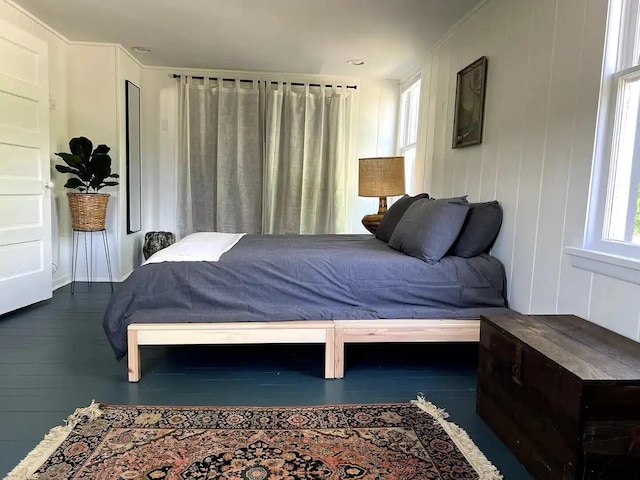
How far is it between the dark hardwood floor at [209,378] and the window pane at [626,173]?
3.26 ft

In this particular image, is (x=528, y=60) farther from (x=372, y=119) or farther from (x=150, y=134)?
(x=150, y=134)

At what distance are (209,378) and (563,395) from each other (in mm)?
1648

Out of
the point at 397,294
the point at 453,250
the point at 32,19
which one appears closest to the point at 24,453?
the point at 397,294

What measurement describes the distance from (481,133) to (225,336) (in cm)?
211

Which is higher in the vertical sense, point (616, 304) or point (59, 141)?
point (59, 141)

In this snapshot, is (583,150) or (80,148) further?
(80,148)

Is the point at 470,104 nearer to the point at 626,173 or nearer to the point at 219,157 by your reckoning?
the point at 626,173

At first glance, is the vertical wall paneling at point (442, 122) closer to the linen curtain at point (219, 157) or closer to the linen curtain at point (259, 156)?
the linen curtain at point (259, 156)

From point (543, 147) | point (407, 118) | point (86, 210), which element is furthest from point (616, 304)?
point (86, 210)

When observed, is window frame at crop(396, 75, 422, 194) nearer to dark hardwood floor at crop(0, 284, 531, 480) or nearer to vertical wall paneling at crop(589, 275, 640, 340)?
dark hardwood floor at crop(0, 284, 531, 480)

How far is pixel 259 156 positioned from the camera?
4.95 m

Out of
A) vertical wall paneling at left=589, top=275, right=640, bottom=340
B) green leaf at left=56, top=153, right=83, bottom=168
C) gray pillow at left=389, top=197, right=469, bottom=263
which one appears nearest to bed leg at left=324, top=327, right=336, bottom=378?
gray pillow at left=389, top=197, right=469, bottom=263

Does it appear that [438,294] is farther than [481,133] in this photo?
No

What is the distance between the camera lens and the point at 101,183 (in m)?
3.96
